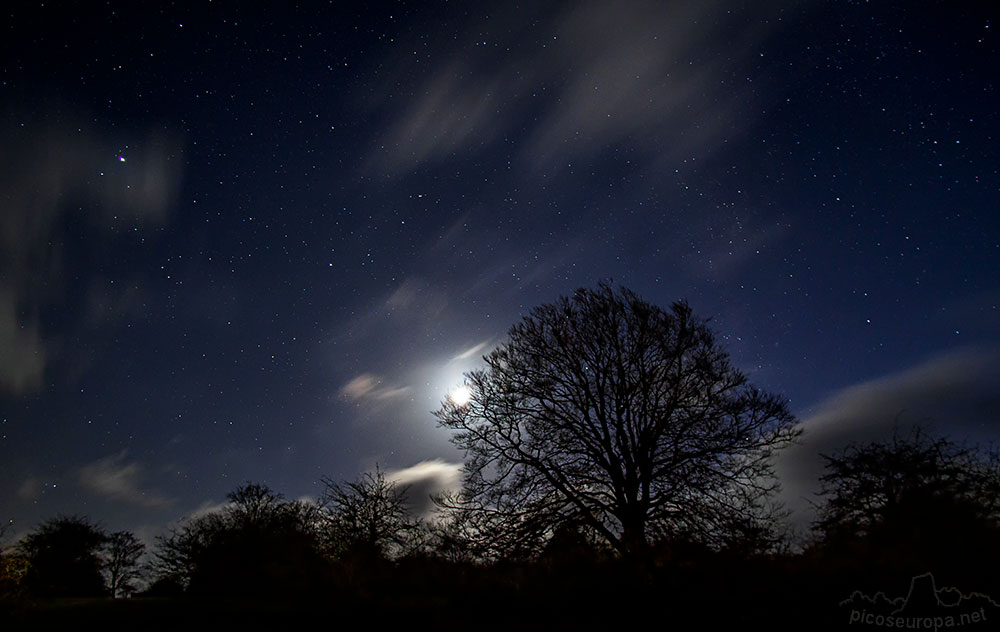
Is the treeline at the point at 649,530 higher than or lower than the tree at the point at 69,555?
higher

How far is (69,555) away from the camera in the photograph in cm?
3800

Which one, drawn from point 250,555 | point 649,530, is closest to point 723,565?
point 649,530

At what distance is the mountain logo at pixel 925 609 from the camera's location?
7492 millimetres

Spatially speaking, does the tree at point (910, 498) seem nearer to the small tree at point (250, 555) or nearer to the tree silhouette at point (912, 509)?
the tree silhouette at point (912, 509)

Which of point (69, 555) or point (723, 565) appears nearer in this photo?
point (723, 565)

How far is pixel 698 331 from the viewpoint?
12.0 metres

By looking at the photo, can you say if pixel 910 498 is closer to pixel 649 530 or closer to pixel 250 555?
pixel 649 530

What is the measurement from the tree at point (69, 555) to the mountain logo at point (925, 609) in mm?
49788

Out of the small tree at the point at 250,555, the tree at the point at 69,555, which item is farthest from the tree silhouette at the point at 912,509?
the tree at the point at 69,555

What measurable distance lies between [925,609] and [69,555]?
5640 centimetres

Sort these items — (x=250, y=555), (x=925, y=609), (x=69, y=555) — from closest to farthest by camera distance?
(x=925, y=609)
(x=250, y=555)
(x=69, y=555)

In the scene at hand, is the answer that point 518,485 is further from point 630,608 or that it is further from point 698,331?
point 698,331

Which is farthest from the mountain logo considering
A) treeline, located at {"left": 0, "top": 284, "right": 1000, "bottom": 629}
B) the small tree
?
the small tree

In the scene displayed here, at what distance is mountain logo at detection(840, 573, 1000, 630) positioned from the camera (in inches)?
295
